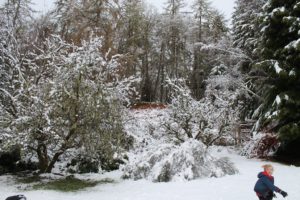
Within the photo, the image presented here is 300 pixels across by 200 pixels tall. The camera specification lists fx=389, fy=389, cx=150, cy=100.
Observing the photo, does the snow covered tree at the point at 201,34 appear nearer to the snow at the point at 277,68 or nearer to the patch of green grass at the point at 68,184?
the snow at the point at 277,68

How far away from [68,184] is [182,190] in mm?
4257

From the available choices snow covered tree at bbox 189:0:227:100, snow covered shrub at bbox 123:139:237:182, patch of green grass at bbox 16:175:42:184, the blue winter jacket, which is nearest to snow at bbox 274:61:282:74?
snow covered shrub at bbox 123:139:237:182

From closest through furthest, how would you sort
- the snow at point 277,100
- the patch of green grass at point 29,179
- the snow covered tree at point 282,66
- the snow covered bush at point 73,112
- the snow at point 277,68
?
1. the snow covered bush at point 73,112
2. the patch of green grass at point 29,179
3. the snow covered tree at point 282,66
4. the snow at point 277,100
5. the snow at point 277,68

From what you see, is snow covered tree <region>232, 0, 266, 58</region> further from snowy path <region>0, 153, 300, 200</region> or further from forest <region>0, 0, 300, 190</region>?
snowy path <region>0, 153, 300, 200</region>

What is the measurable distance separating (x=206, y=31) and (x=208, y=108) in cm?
2189

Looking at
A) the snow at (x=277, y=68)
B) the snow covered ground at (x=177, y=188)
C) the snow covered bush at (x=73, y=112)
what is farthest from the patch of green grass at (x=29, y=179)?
the snow at (x=277, y=68)

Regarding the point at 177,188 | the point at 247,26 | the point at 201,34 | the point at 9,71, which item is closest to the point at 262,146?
the point at 177,188

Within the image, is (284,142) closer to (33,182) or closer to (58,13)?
(33,182)

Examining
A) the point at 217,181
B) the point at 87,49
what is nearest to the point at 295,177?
the point at 217,181

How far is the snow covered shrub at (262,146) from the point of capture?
17.3 m

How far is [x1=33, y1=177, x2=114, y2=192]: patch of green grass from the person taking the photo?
1259 cm

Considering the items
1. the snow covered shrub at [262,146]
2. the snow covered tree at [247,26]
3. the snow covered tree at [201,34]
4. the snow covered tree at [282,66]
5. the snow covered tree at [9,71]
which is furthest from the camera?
the snow covered tree at [201,34]

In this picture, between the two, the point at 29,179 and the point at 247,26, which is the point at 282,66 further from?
the point at 29,179

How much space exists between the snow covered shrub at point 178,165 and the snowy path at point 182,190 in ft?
1.52
